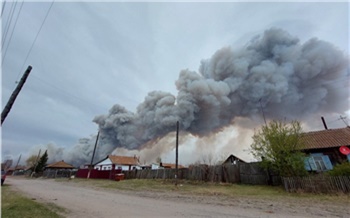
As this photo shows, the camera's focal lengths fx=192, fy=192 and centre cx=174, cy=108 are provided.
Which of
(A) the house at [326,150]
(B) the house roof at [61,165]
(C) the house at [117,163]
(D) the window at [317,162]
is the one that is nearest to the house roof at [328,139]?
(A) the house at [326,150]

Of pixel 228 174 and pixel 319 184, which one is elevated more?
pixel 228 174

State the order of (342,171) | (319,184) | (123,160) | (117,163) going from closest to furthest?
(342,171)
(319,184)
(117,163)
(123,160)

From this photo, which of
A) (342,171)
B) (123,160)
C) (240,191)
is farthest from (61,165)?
(342,171)

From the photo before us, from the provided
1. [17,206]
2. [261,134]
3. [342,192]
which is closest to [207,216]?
[17,206]

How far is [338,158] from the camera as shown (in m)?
19.5

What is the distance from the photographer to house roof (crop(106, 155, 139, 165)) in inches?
1879

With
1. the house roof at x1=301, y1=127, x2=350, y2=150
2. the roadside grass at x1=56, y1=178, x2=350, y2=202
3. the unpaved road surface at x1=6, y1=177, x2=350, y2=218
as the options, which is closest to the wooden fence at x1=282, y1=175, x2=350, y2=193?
the roadside grass at x1=56, y1=178, x2=350, y2=202

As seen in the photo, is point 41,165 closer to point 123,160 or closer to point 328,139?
point 123,160

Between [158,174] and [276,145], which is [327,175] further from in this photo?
[158,174]

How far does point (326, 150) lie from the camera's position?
2039 centimetres

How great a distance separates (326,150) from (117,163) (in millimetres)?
41060

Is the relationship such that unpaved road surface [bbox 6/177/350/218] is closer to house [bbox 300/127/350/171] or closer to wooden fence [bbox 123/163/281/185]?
wooden fence [bbox 123/163/281/185]

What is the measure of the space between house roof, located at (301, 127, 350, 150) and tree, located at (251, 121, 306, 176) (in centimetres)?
404

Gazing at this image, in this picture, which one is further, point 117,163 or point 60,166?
point 60,166
